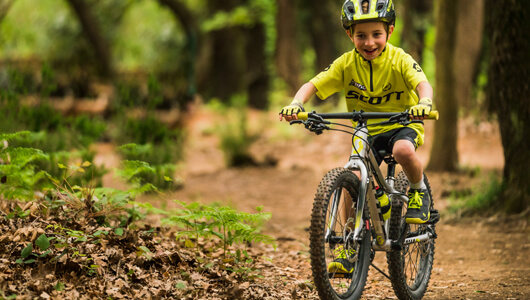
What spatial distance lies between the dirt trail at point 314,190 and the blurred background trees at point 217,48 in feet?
3.74

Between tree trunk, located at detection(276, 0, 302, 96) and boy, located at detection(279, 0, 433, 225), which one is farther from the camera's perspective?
tree trunk, located at detection(276, 0, 302, 96)

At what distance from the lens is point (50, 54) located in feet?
72.5

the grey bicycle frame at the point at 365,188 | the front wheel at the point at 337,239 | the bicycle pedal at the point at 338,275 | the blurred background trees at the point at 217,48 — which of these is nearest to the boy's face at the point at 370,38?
the grey bicycle frame at the point at 365,188

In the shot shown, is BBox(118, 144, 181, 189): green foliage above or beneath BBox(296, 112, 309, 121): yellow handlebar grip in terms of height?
above

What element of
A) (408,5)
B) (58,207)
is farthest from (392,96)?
(408,5)

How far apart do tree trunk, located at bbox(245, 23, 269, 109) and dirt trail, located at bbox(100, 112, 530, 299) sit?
123 inches

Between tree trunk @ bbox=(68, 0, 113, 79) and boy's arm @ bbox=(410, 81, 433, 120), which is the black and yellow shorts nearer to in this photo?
boy's arm @ bbox=(410, 81, 433, 120)

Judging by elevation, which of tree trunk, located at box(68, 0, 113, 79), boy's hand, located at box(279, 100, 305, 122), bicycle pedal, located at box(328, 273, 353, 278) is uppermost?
tree trunk, located at box(68, 0, 113, 79)

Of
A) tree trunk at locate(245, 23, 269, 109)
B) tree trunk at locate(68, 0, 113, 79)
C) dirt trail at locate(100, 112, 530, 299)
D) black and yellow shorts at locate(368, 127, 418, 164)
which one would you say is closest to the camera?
black and yellow shorts at locate(368, 127, 418, 164)

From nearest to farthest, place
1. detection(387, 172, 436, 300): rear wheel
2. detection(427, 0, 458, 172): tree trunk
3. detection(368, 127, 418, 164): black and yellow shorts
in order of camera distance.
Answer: detection(368, 127, 418, 164): black and yellow shorts → detection(387, 172, 436, 300): rear wheel → detection(427, 0, 458, 172): tree trunk

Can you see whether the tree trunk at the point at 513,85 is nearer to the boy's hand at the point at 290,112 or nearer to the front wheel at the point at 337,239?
the front wheel at the point at 337,239

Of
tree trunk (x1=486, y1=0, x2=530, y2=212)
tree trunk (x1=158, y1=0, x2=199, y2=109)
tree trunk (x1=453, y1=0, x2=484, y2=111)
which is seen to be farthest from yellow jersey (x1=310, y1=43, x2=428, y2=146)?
tree trunk (x1=158, y1=0, x2=199, y2=109)

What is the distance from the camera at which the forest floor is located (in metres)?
4.28

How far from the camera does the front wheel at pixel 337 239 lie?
405 cm
